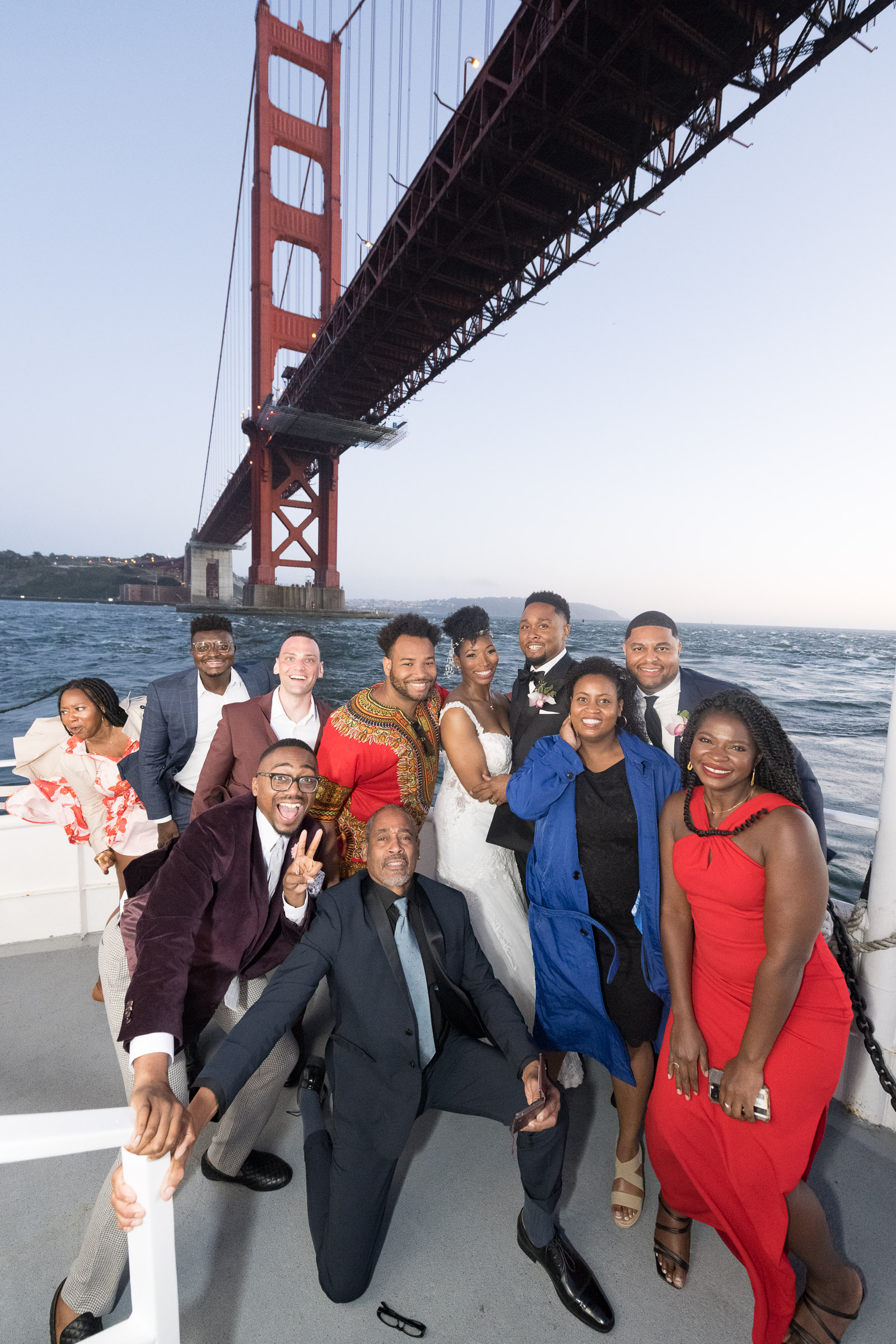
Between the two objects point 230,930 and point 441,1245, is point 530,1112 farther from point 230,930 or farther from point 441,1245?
point 230,930

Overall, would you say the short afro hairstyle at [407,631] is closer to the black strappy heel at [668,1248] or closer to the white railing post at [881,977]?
the white railing post at [881,977]

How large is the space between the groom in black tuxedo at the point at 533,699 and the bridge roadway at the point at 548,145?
11.9 metres

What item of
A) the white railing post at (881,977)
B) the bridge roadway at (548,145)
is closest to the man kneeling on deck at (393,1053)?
the white railing post at (881,977)

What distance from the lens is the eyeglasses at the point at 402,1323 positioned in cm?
129

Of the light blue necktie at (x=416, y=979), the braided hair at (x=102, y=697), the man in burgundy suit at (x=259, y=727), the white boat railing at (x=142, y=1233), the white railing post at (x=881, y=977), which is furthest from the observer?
the braided hair at (x=102, y=697)

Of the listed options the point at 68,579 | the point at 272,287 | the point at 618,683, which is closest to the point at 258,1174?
the point at 618,683

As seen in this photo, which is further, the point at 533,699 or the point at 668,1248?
the point at 533,699

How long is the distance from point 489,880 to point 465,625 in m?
0.85

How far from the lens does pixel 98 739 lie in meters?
2.37

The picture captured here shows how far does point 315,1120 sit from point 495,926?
724 mm

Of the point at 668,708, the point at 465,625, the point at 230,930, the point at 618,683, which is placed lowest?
the point at 230,930

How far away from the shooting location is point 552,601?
7.16 feet

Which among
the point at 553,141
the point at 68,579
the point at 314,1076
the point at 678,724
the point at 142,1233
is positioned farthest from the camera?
the point at 68,579

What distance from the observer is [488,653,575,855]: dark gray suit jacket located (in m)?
1.89
